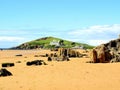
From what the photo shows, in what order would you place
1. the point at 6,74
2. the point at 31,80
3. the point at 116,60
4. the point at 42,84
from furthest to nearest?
the point at 116,60 → the point at 6,74 → the point at 31,80 → the point at 42,84

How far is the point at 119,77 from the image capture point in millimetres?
28984

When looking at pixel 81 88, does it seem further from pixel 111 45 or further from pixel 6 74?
pixel 111 45

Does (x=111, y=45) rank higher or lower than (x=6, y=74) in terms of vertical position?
higher

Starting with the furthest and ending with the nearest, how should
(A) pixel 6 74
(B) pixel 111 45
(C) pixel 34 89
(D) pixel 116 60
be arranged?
(B) pixel 111 45 < (D) pixel 116 60 < (A) pixel 6 74 < (C) pixel 34 89

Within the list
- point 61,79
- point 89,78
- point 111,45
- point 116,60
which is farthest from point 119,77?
point 111,45

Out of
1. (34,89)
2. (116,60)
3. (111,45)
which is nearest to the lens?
(34,89)

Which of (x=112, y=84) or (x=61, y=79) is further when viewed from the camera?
(x=61, y=79)

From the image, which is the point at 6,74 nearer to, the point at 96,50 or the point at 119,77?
the point at 119,77

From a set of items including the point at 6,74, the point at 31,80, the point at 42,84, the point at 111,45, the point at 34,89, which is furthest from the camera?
the point at 111,45

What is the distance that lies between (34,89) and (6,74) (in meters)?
7.54

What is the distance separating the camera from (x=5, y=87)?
24.8 meters

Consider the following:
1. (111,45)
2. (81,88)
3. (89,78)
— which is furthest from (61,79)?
(111,45)

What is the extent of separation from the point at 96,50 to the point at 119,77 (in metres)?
17.7

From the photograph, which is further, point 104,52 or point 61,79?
point 104,52
